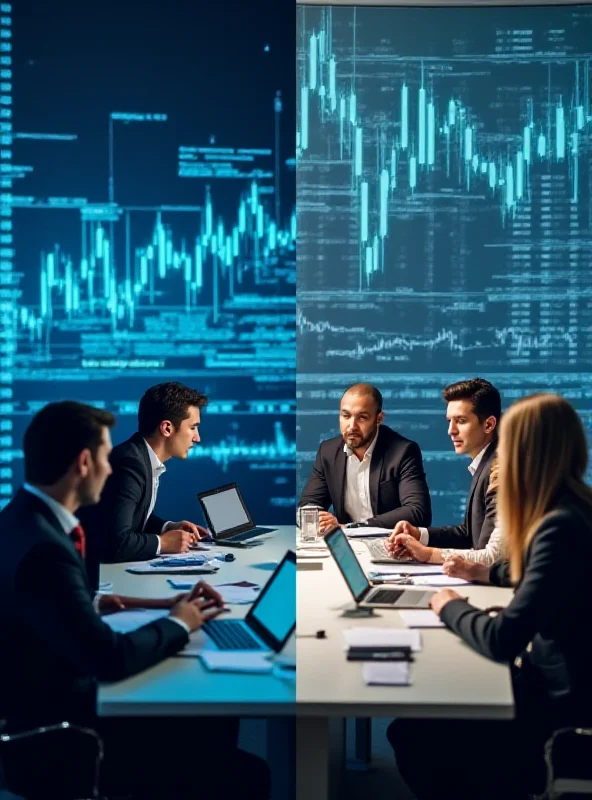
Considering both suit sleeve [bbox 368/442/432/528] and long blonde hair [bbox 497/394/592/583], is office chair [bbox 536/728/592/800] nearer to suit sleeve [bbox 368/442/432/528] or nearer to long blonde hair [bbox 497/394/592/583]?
long blonde hair [bbox 497/394/592/583]

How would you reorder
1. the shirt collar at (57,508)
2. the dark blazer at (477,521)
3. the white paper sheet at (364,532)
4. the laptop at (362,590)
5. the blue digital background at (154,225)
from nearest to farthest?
the shirt collar at (57,508), the laptop at (362,590), the dark blazer at (477,521), the white paper sheet at (364,532), the blue digital background at (154,225)

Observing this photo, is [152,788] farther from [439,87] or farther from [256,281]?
[439,87]

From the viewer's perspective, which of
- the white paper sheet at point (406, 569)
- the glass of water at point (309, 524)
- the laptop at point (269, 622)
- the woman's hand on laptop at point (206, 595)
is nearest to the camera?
the laptop at point (269, 622)

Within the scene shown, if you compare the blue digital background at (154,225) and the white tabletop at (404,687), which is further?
the blue digital background at (154,225)

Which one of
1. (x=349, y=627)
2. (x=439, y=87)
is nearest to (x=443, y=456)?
(x=439, y=87)

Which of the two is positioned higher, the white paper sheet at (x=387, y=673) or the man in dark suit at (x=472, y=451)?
the man in dark suit at (x=472, y=451)

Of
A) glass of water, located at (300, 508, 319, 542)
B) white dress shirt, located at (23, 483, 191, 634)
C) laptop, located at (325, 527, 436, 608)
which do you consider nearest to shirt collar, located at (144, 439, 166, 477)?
glass of water, located at (300, 508, 319, 542)

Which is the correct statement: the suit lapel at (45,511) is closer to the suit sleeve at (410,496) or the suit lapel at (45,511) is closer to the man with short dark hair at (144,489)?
the man with short dark hair at (144,489)

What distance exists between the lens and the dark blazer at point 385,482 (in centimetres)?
468

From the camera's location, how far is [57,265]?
197 inches

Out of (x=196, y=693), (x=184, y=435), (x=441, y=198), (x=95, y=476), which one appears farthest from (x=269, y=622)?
(x=441, y=198)

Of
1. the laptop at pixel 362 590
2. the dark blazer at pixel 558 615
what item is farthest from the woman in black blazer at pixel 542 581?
the laptop at pixel 362 590

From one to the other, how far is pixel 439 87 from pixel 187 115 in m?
1.61

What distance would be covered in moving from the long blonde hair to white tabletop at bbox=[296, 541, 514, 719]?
0.90 feet
